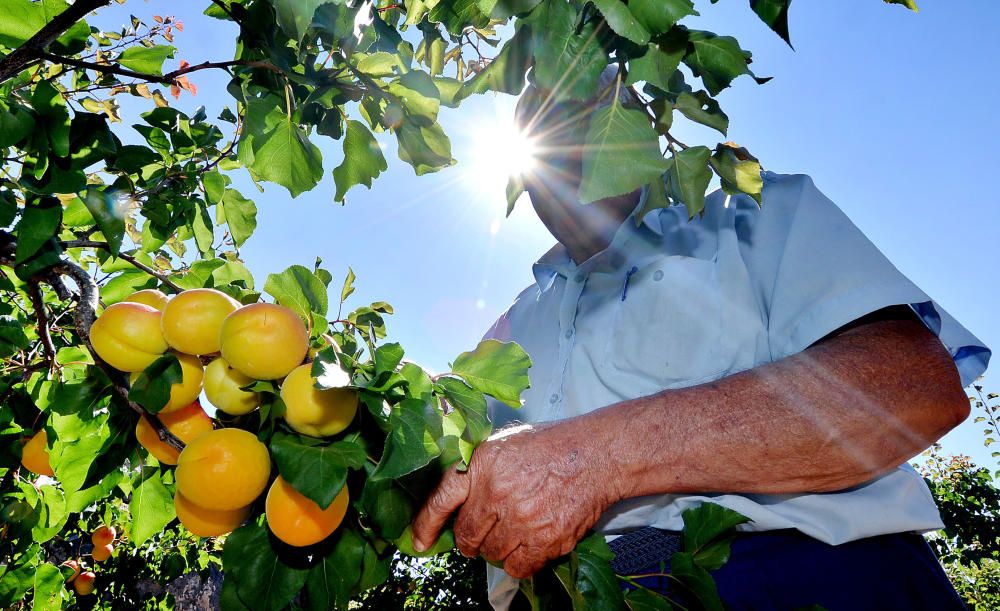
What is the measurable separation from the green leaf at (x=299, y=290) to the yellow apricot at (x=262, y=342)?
2.8 inches

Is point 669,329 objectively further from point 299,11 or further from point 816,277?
point 299,11

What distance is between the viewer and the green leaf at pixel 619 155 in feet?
2.43

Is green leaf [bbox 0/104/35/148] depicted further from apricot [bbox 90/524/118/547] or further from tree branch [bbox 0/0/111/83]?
apricot [bbox 90/524/118/547]

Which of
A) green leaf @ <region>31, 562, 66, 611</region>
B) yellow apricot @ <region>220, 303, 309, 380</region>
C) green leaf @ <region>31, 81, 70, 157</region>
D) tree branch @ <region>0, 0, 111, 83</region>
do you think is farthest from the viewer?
green leaf @ <region>31, 562, 66, 611</region>

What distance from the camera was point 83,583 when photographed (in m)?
3.96

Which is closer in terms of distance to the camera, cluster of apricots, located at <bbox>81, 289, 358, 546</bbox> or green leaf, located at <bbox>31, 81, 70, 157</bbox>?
cluster of apricots, located at <bbox>81, 289, 358, 546</bbox>

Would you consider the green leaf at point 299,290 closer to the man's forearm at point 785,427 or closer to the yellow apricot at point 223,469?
the yellow apricot at point 223,469

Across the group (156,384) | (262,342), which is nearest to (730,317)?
(262,342)

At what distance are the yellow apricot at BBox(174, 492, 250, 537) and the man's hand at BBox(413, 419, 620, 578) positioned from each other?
29 cm

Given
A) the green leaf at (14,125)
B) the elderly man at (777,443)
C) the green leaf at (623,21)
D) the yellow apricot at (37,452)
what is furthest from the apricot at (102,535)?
the green leaf at (623,21)

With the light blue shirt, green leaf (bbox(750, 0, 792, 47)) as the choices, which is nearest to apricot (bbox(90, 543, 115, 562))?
the light blue shirt

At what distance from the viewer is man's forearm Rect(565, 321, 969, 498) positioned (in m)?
1.24

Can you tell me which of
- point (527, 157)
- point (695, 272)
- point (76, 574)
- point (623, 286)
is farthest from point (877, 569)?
point (76, 574)

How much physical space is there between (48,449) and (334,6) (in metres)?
1.07
